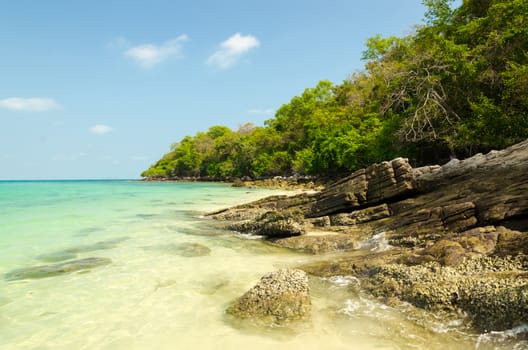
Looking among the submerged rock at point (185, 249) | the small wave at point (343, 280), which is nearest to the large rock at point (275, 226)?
the submerged rock at point (185, 249)

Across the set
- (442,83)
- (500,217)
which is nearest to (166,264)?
(500,217)

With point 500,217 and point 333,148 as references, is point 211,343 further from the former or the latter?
point 333,148

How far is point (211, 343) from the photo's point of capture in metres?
4.23

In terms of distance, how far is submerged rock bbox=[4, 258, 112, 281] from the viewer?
24.0 feet

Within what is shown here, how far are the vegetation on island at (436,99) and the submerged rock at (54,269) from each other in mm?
15903

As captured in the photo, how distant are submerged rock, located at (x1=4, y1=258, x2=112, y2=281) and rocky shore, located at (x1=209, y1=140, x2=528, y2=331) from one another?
5.04 m

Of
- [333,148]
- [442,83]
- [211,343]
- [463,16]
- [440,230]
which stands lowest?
[211,343]

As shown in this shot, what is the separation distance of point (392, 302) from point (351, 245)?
3.94 metres

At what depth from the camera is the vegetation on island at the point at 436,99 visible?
1605cm

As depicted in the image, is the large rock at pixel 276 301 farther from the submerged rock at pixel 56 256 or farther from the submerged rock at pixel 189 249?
the submerged rock at pixel 56 256

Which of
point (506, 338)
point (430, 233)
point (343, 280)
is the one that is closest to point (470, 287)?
point (506, 338)

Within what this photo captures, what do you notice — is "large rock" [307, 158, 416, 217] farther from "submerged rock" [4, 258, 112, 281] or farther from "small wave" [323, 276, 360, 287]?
"submerged rock" [4, 258, 112, 281]

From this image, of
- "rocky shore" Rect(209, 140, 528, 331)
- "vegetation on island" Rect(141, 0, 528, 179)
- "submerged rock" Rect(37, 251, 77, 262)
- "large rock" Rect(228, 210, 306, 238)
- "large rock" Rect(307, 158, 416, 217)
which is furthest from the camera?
"vegetation on island" Rect(141, 0, 528, 179)

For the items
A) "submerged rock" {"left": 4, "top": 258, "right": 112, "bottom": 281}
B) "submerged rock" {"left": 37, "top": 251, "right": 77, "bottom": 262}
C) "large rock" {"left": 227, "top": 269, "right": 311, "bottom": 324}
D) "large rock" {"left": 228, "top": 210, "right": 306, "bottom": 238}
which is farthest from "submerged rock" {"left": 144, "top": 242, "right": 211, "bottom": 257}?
"large rock" {"left": 227, "top": 269, "right": 311, "bottom": 324}
